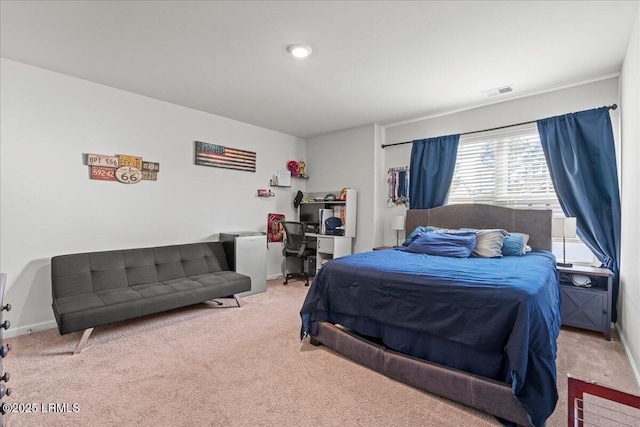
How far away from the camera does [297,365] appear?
89.4 inches

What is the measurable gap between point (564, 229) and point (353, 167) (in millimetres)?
2913

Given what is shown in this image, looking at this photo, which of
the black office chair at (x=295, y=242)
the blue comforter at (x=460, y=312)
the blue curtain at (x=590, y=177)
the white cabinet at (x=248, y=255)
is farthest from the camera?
the black office chair at (x=295, y=242)

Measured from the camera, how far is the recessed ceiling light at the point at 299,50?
8.48 feet

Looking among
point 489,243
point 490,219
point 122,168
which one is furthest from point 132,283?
point 490,219

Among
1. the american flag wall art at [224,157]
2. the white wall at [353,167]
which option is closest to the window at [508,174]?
the white wall at [353,167]

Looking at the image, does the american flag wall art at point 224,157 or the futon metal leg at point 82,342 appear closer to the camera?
the futon metal leg at point 82,342

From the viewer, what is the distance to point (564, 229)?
Answer: 3.07 m

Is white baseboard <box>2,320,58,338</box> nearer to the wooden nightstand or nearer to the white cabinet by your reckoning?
the white cabinet

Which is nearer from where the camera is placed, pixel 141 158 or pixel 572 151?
pixel 572 151

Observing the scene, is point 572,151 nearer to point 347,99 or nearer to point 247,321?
point 347,99

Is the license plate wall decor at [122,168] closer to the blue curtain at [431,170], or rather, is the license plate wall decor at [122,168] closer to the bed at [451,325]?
the bed at [451,325]

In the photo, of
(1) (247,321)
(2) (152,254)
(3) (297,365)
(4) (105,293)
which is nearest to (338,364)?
(3) (297,365)

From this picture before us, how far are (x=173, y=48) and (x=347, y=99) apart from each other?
1994mm

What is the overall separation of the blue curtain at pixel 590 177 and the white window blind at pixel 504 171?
0.18 m
